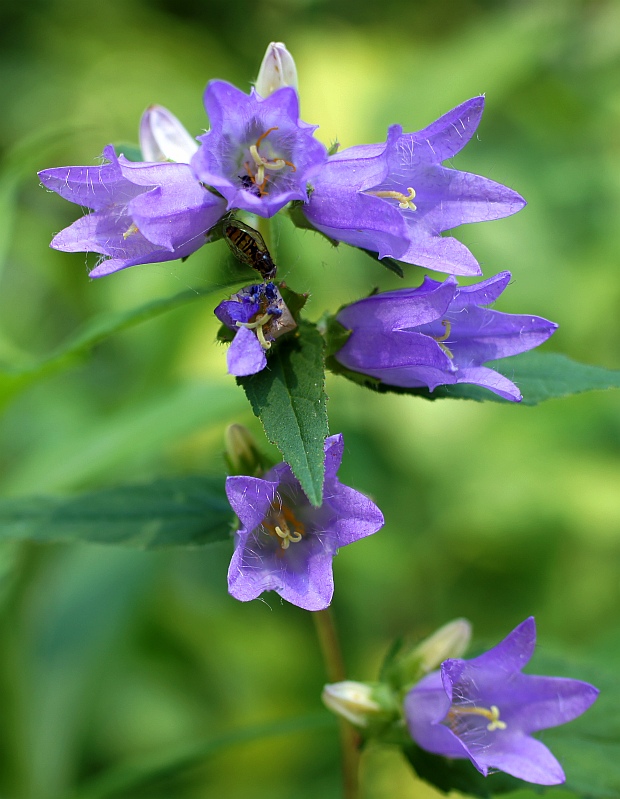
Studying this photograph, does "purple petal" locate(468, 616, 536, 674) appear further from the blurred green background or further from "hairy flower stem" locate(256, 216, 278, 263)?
the blurred green background

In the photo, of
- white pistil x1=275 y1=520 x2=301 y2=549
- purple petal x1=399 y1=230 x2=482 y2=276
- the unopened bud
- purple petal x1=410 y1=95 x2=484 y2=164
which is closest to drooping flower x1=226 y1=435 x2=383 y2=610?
white pistil x1=275 y1=520 x2=301 y2=549

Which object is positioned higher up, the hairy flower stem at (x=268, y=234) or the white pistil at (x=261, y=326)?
the hairy flower stem at (x=268, y=234)

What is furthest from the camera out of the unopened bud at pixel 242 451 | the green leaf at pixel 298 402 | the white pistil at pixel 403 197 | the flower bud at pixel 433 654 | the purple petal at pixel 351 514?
the flower bud at pixel 433 654

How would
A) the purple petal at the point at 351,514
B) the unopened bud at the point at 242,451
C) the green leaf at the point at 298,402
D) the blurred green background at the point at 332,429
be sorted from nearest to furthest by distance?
the green leaf at the point at 298,402 → the purple petal at the point at 351,514 → the unopened bud at the point at 242,451 → the blurred green background at the point at 332,429

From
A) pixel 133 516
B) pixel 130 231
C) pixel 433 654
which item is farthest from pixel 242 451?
pixel 433 654

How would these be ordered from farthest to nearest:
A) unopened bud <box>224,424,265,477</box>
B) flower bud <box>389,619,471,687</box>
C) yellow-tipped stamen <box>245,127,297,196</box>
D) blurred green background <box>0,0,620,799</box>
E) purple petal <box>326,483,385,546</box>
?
blurred green background <box>0,0,620,799</box>
flower bud <box>389,619,471,687</box>
unopened bud <box>224,424,265,477</box>
yellow-tipped stamen <box>245,127,297,196</box>
purple petal <box>326,483,385,546</box>

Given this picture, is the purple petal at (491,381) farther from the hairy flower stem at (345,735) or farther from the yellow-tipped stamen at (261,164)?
the hairy flower stem at (345,735)

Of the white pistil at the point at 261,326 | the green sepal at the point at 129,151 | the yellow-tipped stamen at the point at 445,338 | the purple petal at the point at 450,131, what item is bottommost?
the yellow-tipped stamen at the point at 445,338

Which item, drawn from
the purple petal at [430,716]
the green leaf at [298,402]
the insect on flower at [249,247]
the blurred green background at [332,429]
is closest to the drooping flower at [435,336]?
the green leaf at [298,402]
